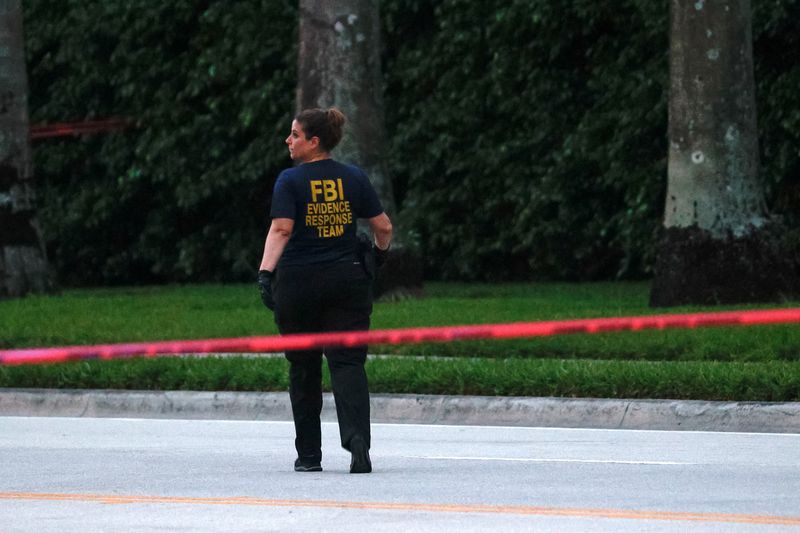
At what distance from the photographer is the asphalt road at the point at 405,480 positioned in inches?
313

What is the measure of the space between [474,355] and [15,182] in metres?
8.84

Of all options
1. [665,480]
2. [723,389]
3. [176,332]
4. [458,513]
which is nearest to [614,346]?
[723,389]

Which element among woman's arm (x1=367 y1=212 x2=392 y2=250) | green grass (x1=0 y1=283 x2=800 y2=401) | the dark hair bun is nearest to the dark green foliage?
green grass (x1=0 y1=283 x2=800 y2=401)

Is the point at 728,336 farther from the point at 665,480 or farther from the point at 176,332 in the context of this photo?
the point at 665,480

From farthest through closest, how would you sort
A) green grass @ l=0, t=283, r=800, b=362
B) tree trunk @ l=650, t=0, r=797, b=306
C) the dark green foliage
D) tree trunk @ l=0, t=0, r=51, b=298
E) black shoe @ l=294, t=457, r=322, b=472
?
the dark green foliage → tree trunk @ l=0, t=0, r=51, b=298 → tree trunk @ l=650, t=0, r=797, b=306 → green grass @ l=0, t=283, r=800, b=362 → black shoe @ l=294, t=457, r=322, b=472

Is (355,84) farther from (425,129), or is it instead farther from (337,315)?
(337,315)

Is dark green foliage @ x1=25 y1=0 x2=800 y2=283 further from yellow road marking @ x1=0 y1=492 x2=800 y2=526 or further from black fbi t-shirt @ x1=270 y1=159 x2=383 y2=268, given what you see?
yellow road marking @ x1=0 y1=492 x2=800 y2=526

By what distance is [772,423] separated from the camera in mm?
11594

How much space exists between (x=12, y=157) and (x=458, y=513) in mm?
15069

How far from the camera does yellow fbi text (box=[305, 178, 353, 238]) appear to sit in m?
9.45

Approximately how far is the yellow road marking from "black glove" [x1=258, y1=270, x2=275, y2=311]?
1.20 m

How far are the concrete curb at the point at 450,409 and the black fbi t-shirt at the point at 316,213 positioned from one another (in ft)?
10.0

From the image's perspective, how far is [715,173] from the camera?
711 inches

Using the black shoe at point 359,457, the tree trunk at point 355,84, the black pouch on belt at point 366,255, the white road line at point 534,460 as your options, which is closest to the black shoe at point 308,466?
the black shoe at point 359,457
